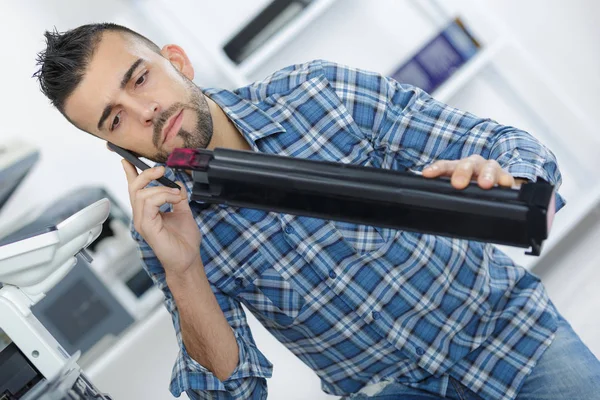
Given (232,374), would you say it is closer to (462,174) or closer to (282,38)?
(462,174)

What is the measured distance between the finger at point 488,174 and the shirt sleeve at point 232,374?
611 millimetres

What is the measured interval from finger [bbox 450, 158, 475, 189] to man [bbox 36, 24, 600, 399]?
1.23 ft

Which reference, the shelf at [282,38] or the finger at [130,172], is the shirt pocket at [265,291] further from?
the shelf at [282,38]

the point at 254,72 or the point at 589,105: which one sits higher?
the point at 254,72

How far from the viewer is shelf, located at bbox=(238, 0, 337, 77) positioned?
1.88 m

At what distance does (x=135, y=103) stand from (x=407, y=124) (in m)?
0.52

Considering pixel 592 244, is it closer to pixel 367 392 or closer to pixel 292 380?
pixel 292 380

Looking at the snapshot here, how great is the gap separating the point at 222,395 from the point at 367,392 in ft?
0.98

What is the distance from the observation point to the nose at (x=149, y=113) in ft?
3.98

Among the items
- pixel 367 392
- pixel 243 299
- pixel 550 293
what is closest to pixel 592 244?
pixel 550 293

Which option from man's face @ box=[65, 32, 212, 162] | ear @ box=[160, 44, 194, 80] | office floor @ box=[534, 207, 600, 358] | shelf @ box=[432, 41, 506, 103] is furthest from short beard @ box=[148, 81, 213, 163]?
office floor @ box=[534, 207, 600, 358]

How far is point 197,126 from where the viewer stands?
4.13ft

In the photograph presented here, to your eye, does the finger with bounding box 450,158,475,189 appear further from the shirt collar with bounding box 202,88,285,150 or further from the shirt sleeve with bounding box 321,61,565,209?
the shirt collar with bounding box 202,88,285,150

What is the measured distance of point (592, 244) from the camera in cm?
224
